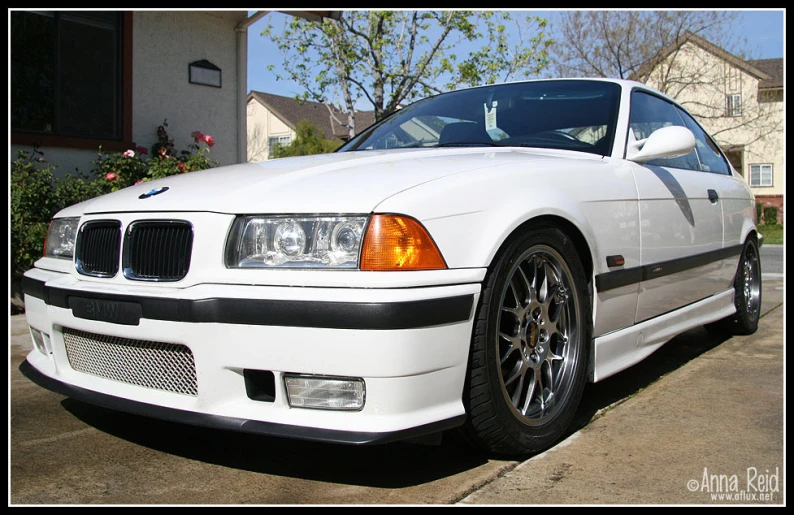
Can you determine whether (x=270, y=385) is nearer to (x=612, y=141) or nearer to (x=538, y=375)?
(x=538, y=375)

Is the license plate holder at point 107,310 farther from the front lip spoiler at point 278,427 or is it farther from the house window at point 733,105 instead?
the house window at point 733,105

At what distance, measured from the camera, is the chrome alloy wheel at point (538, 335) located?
8.61 feet

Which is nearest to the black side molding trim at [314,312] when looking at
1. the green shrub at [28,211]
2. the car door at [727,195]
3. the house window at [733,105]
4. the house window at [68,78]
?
the car door at [727,195]

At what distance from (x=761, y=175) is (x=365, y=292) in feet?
118

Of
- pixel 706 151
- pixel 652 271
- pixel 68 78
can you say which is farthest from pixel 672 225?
pixel 68 78

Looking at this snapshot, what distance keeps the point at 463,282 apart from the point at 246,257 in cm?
70

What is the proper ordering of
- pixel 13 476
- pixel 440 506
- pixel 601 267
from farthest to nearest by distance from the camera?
pixel 601 267 < pixel 13 476 < pixel 440 506

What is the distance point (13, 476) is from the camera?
8.25 ft

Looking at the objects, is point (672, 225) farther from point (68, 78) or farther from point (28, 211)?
point (68, 78)

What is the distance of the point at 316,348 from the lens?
2174 mm

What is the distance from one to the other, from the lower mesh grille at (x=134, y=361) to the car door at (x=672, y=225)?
203cm

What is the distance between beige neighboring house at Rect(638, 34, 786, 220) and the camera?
26062mm

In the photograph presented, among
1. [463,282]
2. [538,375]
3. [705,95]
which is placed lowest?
[538,375]
